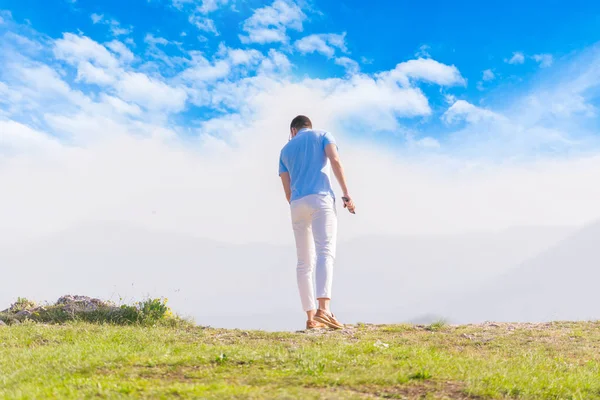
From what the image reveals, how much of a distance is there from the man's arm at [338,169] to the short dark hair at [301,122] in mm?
838

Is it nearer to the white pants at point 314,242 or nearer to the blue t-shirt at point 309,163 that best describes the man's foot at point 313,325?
the white pants at point 314,242

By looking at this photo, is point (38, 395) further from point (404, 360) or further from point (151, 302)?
point (151, 302)

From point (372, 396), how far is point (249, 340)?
14.2ft

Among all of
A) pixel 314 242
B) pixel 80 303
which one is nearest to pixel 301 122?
pixel 314 242

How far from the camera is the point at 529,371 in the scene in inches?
321

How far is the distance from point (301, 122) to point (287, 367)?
591 cm

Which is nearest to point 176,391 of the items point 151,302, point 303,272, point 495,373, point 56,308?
point 495,373

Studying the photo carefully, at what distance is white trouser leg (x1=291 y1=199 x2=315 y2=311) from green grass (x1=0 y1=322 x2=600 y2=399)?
895mm

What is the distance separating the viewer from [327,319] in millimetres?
11500

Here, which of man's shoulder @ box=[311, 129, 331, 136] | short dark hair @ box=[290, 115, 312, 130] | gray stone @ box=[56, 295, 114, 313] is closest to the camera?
man's shoulder @ box=[311, 129, 331, 136]

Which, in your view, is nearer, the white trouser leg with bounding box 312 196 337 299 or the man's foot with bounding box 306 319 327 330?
the white trouser leg with bounding box 312 196 337 299

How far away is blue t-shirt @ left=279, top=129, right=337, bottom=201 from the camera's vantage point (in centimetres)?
1148

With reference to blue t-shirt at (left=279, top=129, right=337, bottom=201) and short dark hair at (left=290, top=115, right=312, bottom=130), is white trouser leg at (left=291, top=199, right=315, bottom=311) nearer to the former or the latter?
blue t-shirt at (left=279, top=129, right=337, bottom=201)

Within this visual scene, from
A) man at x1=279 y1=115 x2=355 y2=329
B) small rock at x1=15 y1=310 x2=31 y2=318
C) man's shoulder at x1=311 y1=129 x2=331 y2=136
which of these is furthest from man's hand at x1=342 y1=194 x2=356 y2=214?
small rock at x1=15 y1=310 x2=31 y2=318
